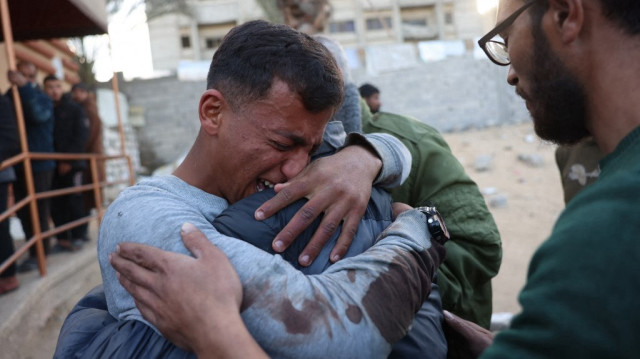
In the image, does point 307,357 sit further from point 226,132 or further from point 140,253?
point 226,132

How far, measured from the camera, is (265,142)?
1.60m

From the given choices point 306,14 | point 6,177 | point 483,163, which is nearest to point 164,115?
point 483,163

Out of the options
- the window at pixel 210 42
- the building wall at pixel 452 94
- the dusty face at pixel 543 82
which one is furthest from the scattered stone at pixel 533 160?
the window at pixel 210 42

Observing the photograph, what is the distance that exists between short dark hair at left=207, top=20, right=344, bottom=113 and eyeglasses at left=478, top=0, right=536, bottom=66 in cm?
47

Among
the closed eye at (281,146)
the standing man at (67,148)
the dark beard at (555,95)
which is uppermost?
the dark beard at (555,95)

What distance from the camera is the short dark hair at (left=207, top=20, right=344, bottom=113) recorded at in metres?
1.54

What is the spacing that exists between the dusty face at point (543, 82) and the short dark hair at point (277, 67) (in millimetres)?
534

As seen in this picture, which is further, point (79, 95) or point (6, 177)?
point (79, 95)

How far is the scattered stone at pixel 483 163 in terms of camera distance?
1370 cm

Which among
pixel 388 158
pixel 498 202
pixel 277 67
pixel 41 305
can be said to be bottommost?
pixel 498 202

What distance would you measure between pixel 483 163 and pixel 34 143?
11.2m

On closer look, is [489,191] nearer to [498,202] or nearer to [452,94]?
[498,202]

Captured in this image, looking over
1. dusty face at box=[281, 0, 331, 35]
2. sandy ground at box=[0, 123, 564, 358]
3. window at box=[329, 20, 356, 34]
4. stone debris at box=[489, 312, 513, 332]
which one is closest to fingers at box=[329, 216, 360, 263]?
sandy ground at box=[0, 123, 564, 358]

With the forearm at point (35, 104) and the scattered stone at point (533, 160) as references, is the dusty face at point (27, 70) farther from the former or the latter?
the scattered stone at point (533, 160)
